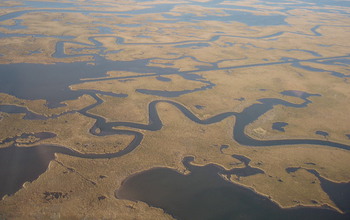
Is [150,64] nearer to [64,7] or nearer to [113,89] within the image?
[113,89]

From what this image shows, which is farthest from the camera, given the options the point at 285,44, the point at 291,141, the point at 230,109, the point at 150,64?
the point at 285,44

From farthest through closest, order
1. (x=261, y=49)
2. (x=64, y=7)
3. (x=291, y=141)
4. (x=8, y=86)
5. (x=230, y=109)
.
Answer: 1. (x=64, y=7)
2. (x=261, y=49)
3. (x=8, y=86)
4. (x=230, y=109)
5. (x=291, y=141)

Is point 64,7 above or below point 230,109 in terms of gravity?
above

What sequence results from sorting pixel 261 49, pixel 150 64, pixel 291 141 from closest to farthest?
pixel 291 141 < pixel 150 64 < pixel 261 49

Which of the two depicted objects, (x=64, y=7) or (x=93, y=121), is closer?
(x=93, y=121)

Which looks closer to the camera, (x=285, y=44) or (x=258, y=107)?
(x=258, y=107)

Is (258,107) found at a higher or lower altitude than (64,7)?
lower

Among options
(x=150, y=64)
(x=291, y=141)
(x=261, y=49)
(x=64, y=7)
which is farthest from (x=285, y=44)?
(x=64, y=7)

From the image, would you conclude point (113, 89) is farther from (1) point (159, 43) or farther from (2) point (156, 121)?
(1) point (159, 43)

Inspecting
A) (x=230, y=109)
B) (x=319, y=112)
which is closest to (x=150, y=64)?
(x=230, y=109)
